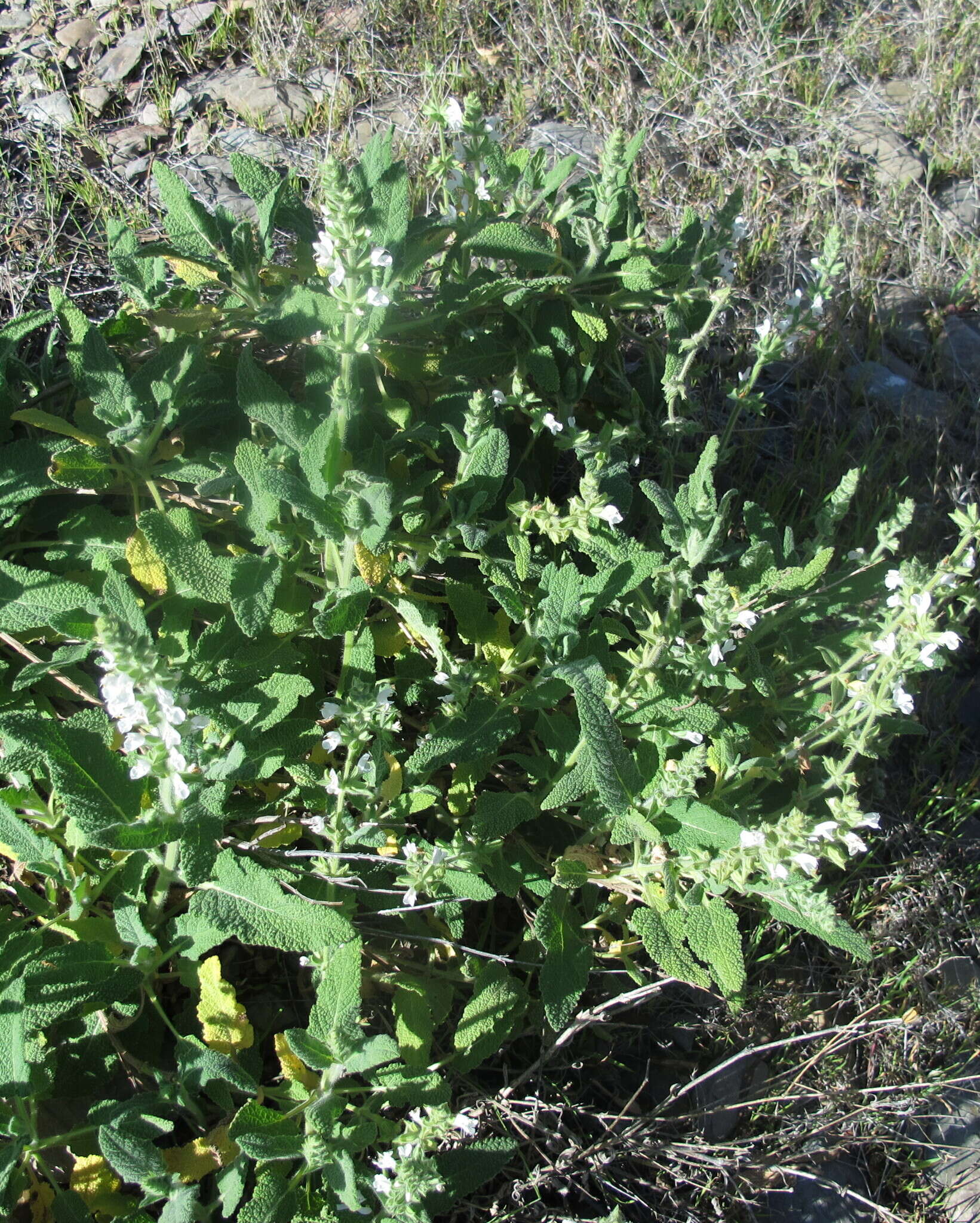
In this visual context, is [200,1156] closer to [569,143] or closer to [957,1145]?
[957,1145]

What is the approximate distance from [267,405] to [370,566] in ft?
1.51

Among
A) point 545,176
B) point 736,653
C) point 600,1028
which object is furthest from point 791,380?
point 600,1028

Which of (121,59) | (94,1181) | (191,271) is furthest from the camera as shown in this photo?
(121,59)

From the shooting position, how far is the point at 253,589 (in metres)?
2.19

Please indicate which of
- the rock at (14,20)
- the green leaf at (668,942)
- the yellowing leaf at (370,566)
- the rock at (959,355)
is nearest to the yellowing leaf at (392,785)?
the yellowing leaf at (370,566)

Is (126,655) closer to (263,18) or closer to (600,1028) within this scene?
(600,1028)

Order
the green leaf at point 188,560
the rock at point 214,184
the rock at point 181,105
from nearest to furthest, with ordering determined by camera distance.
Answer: the green leaf at point 188,560, the rock at point 214,184, the rock at point 181,105

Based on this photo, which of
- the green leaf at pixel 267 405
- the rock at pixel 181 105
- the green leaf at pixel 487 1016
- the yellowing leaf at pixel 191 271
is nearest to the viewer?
the green leaf at pixel 267 405

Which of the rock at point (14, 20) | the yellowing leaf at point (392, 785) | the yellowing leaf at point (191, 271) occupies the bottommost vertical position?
the yellowing leaf at point (392, 785)

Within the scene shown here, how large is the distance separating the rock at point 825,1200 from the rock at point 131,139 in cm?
464

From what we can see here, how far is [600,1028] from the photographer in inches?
113

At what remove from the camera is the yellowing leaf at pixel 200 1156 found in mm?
2250

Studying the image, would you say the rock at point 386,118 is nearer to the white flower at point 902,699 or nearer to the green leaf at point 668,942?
the white flower at point 902,699

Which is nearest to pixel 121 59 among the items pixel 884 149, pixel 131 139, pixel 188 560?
pixel 131 139
